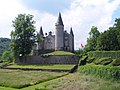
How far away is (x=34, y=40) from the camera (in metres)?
74.5

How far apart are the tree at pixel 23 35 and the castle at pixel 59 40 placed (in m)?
23.7

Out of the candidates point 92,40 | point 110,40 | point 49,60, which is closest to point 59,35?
point 92,40

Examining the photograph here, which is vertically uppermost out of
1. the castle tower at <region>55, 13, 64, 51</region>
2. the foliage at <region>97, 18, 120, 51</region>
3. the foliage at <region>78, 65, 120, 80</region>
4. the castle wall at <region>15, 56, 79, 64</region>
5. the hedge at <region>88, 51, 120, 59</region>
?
the castle tower at <region>55, 13, 64, 51</region>

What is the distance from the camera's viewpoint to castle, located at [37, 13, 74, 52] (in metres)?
104

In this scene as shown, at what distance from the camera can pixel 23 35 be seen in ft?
237

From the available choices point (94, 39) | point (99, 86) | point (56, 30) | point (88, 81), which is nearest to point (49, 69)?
point (88, 81)

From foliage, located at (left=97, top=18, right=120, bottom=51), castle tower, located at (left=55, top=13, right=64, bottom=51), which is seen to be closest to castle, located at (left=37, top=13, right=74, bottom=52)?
castle tower, located at (left=55, top=13, right=64, bottom=51)

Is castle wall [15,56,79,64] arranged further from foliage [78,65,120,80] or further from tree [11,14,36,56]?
foliage [78,65,120,80]

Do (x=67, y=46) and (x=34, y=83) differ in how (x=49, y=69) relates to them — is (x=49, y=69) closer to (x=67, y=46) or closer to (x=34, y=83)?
(x=34, y=83)

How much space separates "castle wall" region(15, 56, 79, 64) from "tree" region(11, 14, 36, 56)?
1987mm

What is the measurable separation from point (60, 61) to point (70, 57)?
288 cm

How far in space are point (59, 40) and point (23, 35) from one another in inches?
1321

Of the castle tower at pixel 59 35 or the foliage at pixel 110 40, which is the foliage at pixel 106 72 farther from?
the castle tower at pixel 59 35

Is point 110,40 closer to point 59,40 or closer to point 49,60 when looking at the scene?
point 49,60
